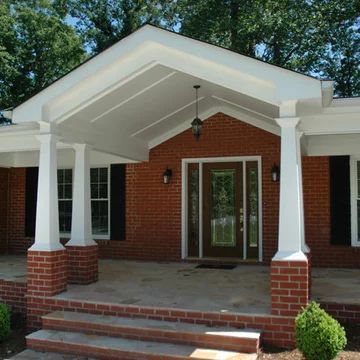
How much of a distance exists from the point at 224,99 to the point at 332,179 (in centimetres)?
269

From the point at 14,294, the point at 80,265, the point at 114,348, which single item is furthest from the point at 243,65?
the point at 14,294

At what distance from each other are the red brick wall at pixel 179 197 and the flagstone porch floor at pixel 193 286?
575mm

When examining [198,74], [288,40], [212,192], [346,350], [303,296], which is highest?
[288,40]

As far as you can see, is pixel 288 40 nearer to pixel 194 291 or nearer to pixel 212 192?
pixel 212 192

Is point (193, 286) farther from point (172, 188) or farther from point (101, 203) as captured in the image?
point (101, 203)

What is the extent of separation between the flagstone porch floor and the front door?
2.31ft

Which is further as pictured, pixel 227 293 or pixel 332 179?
pixel 332 179

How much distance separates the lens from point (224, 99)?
28.9 feet

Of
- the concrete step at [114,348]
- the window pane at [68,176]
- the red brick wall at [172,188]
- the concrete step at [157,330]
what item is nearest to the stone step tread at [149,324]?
the concrete step at [157,330]

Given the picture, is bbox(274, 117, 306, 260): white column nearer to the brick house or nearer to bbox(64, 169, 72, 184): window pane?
the brick house

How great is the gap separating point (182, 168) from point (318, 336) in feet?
19.3

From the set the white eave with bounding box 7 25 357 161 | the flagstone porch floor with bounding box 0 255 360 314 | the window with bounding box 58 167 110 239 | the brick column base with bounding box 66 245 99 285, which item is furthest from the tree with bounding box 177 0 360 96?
the brick column base with bounding box 66 245 99 285

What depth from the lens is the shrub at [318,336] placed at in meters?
4.61

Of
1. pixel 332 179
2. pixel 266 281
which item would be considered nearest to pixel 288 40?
pixel 332 179
